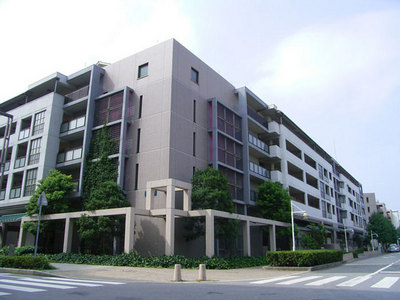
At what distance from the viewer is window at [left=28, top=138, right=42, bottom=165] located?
3055 cm

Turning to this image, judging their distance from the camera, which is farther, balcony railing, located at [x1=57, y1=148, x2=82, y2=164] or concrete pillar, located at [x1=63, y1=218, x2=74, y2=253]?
balcony railing, located at [x1=57, y1=148, x2=82, y2=164]

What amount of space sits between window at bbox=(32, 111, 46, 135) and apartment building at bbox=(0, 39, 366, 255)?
10 centimetres

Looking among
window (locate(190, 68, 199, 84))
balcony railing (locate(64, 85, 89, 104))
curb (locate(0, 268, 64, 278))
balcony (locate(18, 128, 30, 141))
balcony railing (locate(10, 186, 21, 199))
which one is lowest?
curb (locate(0, 268, 64, 278))

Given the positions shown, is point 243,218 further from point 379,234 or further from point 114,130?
point 379,234

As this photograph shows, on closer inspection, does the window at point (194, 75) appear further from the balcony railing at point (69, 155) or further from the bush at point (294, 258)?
the bush at point (294, 258)

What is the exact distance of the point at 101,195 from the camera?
2419 centimetres

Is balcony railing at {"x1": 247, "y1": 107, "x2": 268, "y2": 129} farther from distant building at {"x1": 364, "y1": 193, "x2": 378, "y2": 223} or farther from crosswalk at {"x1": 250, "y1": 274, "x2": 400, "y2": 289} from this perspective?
distant building at {"x1": 364, "y1": 193, "x2": 378, "y2": 223}

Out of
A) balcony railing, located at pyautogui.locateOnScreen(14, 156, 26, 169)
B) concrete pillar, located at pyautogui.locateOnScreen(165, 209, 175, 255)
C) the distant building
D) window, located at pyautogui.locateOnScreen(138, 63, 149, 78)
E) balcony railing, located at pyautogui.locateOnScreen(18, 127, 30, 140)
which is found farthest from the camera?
the distant building

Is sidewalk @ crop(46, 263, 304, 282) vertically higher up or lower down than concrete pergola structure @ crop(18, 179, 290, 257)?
lower down

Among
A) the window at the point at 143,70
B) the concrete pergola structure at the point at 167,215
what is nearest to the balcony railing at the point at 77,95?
the window at the point at 143,70

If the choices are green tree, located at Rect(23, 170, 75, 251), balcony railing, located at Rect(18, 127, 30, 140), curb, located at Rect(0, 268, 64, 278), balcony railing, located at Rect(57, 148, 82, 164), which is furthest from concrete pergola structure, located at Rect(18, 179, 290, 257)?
balcony railing, located at Rect(18, 127, 30, 140)

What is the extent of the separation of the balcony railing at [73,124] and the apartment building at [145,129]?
9 centimetres

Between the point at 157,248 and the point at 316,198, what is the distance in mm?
30887

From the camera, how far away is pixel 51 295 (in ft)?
29.3
